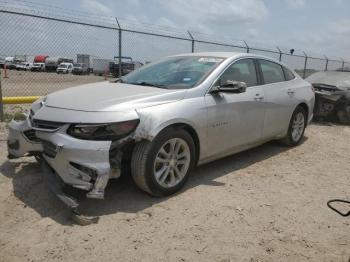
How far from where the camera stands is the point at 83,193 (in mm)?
4105

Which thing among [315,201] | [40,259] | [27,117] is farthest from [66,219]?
[315,201]

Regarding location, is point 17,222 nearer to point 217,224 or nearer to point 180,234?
point 180,234

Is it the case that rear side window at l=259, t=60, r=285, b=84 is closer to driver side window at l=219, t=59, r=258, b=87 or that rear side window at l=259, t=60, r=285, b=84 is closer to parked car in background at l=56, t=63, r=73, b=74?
driver side window at l=219, t=59, r=258, b=87

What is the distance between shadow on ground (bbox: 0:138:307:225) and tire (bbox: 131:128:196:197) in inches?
6.8

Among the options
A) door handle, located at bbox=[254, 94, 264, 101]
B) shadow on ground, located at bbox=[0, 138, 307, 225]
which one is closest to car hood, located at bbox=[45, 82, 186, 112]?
shadow on ground, located at bbox=[0, 138, 307, 225]

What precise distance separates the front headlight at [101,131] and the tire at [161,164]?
0.25m

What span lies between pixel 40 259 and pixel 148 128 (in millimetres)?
1510

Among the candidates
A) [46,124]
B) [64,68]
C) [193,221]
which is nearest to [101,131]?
[46,124]

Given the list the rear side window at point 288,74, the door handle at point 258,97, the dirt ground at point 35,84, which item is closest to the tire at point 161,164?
the door handle at point 258,97

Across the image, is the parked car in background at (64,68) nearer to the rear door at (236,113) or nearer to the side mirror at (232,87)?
the rear door at (236,113)

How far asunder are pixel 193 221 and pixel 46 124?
1711 mm

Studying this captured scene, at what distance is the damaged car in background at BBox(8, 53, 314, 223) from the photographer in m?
3.55

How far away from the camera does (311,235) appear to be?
348cm

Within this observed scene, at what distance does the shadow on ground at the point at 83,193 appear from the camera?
3.76 meters
